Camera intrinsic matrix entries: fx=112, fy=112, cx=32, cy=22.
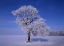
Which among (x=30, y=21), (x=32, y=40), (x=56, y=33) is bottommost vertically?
(x=32, y=40)

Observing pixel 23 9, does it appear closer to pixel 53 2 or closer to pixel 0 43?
pixel 53 2

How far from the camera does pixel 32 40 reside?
2.66 metres

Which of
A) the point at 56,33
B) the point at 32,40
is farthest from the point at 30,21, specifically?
the point at 56,33

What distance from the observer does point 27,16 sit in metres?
2.65

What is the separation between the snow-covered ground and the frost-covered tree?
14cm

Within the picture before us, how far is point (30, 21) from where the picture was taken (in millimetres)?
2658

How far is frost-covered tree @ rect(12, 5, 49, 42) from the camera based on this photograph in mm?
2629

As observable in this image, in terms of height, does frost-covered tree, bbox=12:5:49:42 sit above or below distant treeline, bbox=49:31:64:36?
above

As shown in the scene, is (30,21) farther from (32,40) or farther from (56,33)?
(56,33)

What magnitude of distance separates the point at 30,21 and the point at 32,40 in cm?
46

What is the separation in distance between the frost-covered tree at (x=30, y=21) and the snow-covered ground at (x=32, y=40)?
5.4 inches

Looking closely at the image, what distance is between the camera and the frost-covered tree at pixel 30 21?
8.63ft

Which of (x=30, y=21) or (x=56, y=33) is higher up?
(x=30, y=21)

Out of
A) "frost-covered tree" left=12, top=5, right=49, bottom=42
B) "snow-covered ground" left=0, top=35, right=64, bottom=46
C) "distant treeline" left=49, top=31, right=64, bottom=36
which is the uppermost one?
"frost-covered tree" left=12, top=5, right=49, bottom=42
